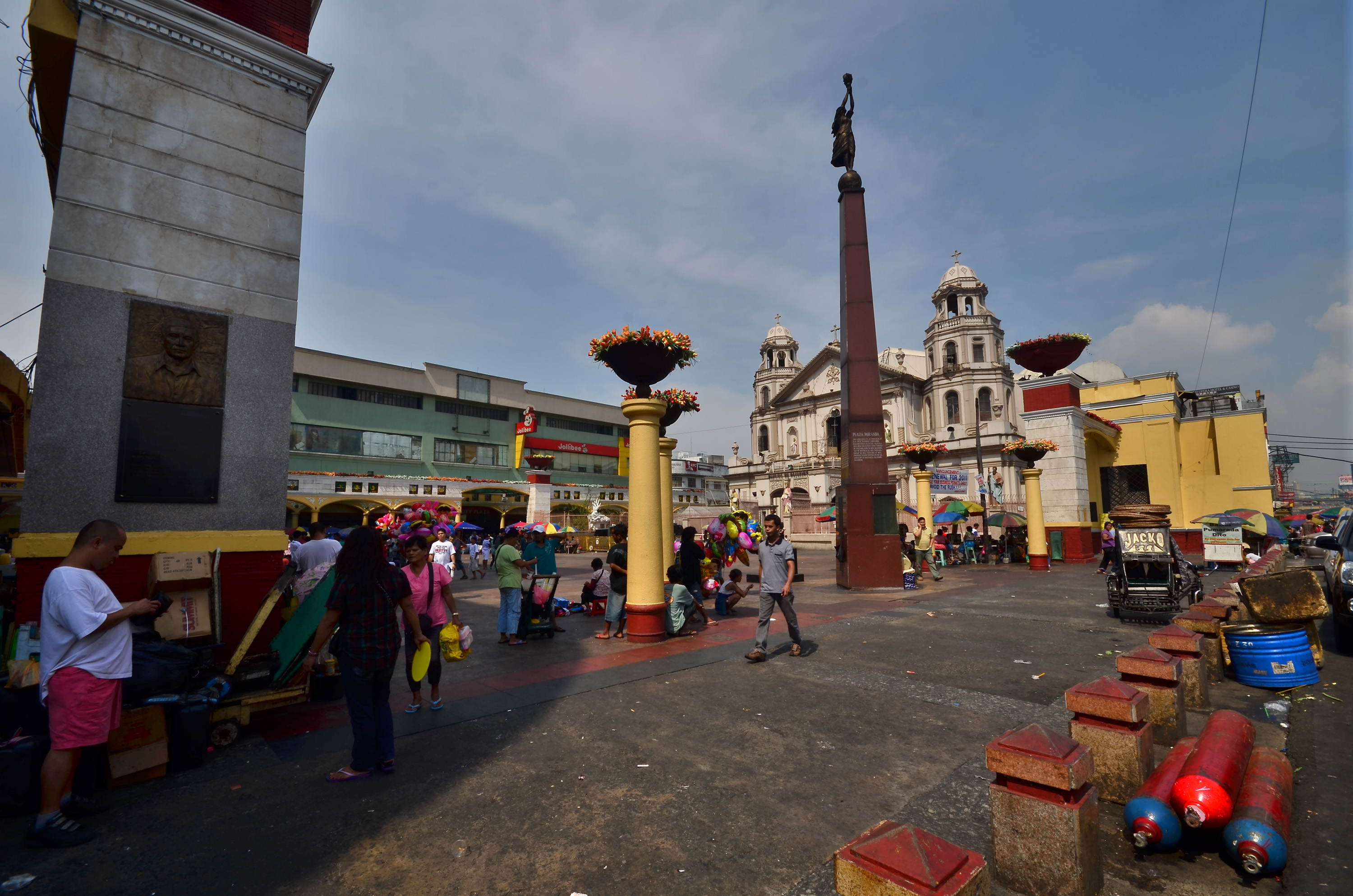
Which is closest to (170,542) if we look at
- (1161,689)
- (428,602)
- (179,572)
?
(179,572)

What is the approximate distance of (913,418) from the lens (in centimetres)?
5022

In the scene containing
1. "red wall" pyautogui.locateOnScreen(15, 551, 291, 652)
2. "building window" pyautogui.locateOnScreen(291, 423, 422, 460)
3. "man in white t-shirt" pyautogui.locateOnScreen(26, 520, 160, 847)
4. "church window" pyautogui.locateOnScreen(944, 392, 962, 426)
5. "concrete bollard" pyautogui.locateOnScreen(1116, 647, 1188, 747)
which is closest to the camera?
"man in white t-shirt" pyautogui.locateOnScreen(26, 520, 160, 847)

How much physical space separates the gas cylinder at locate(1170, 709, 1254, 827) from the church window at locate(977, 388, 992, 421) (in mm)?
47576

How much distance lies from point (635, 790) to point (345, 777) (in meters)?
1.92

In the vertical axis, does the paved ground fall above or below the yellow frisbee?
below

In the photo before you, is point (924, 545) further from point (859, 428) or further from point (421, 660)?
point (421, 660)

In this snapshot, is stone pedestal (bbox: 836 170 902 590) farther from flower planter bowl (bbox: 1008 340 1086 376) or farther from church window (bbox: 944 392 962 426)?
church window (bbox: 944 392 962 426)

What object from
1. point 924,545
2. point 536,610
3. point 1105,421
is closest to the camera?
point 536,610

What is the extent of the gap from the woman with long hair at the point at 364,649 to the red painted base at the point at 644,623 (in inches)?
169

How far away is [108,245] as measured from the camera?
5.32m

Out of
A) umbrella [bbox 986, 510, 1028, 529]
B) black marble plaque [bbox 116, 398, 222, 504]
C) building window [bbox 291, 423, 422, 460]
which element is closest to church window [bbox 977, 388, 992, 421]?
umbrella [bbox 986, 510, 1028, 529]

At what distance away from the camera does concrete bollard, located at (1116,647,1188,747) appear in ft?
14.5

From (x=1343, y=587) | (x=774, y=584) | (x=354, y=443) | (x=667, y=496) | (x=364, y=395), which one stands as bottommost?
(x=1343, y=587)

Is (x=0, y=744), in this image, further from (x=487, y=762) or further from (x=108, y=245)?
(x=108, y=245)
